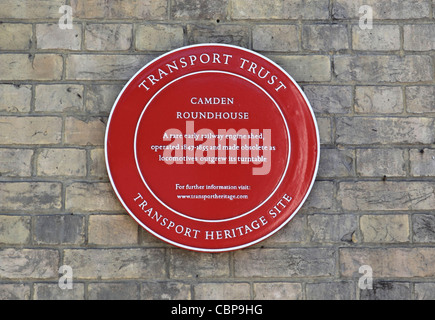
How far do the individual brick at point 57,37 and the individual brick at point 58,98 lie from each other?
0.56 ft

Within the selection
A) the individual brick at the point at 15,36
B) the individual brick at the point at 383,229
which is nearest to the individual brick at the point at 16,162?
the individual brick at the point at 15,36

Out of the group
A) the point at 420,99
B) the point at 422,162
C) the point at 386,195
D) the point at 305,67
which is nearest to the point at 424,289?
the point at 386,195

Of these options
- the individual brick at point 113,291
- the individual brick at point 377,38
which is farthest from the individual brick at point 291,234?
the individual brick at point 377,38

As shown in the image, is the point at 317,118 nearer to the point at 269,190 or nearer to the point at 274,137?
the point at 274,137

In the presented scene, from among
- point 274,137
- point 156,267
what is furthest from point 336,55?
point 156,267

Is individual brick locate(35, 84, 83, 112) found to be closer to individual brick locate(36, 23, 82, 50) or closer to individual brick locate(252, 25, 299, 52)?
individual brick locate(36, 23, 82, 50)

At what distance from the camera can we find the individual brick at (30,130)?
2.05 m

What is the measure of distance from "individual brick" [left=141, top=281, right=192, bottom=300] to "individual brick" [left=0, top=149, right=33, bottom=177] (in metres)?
0.66

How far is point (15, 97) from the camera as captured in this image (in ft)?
6.79

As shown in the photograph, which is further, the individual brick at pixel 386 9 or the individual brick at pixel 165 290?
the individual brick at pixel 386 9

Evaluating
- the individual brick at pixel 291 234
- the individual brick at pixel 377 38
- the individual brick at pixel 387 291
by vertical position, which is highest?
the individual brick at pixel 377 38

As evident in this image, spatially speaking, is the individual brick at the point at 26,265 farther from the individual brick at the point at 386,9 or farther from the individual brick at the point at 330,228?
the individual brick at the point at 386,9

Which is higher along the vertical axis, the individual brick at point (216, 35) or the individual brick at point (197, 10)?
the individual brick at point (197, 10)

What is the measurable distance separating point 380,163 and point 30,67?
1.49m
